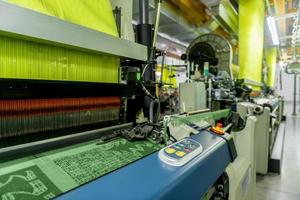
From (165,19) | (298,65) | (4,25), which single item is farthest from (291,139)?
(4,25)

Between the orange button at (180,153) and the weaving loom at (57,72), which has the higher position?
the weaving loom at (57,72)

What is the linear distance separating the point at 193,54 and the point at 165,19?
5.16 feet

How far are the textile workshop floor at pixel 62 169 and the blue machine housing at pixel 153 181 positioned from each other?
71 millimetres

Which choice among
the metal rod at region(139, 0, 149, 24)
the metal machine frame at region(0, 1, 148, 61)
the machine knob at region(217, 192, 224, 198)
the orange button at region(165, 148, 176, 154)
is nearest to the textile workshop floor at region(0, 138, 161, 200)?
the orange button at region(165, 148, 176, 154)

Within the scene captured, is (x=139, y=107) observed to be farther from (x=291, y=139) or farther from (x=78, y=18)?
(x=291, y=139)

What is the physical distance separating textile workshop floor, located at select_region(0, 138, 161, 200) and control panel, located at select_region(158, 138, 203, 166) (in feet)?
0.43

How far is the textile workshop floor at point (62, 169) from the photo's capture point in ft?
1.84

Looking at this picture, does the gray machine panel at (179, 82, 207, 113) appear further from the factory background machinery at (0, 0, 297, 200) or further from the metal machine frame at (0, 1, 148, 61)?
the metal machine frame at (0, 1, 148, 61)

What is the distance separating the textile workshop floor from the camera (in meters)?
0.56

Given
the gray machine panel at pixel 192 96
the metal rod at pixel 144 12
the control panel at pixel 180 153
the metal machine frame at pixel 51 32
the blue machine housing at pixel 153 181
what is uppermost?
the metal rod at pixel 144 12

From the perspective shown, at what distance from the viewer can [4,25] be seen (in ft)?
2.32

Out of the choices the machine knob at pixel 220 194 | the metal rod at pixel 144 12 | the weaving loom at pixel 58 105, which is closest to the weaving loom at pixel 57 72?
the weaving loom at pixel 58 105

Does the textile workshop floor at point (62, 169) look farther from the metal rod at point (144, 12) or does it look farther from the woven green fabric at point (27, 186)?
the metal rod at point (144, 12)

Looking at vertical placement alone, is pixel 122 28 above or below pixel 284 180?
above
